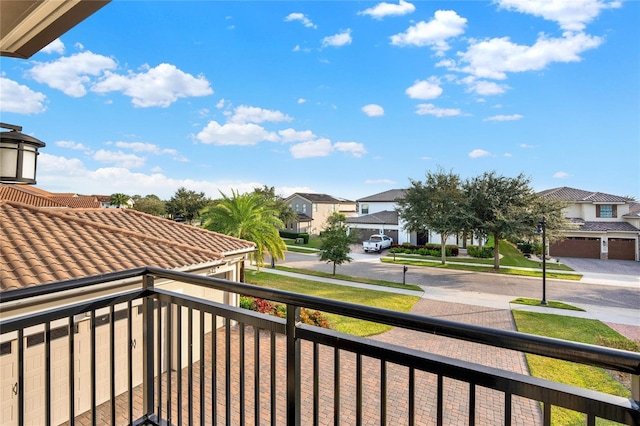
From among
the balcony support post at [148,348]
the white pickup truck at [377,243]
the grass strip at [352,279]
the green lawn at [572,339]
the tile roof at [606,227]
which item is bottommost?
the green lawn at [572,339]

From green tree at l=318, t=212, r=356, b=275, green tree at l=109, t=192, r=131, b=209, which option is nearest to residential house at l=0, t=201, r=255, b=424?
green tree at l=318, t=212, r=356, b=275

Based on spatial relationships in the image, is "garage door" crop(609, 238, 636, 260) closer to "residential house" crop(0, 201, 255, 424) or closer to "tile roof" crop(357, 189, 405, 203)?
"tile roof" crop(357, 189, 405, 203)

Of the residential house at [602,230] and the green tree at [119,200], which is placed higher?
the green tree at [119,200]

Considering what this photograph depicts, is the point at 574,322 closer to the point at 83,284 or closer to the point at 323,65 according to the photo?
the point at 83,284

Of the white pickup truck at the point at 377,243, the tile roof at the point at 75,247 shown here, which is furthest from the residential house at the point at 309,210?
the tile roof at the point at 75,247

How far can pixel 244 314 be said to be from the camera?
1420 mm

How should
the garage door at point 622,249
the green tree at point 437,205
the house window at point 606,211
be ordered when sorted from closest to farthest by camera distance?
the green tree at point 437,205
the garage door at point 622,249
the house window at point 606,211

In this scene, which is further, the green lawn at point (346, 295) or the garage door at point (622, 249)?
the garage door at point (622, 249)

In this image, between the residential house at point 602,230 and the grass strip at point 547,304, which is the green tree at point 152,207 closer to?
the grass strip at point 547,304

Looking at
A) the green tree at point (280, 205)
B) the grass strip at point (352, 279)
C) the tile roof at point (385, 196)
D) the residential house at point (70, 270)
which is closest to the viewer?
the residential house at point (70, 270)

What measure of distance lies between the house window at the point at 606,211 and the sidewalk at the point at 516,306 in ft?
52.7

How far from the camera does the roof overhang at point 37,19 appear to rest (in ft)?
5.18

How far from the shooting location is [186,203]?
32.0 meters

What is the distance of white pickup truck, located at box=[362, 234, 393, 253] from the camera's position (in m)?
23.5
